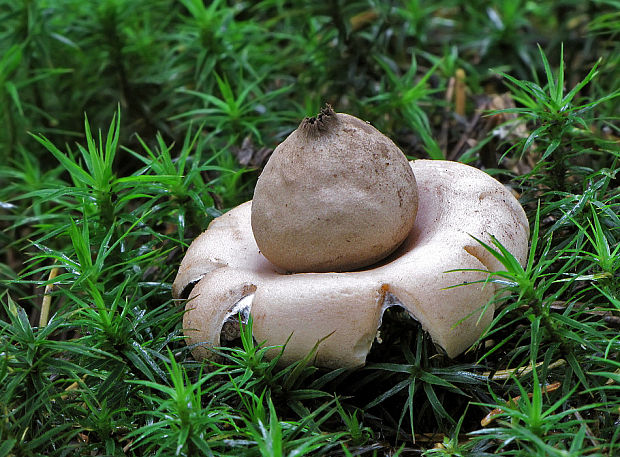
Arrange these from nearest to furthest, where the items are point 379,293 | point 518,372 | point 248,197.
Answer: point 379,293 → point 518,372 → point 248,197

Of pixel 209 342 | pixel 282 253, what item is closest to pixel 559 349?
pixel 282 253

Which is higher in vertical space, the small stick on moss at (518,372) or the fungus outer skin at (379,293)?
the fungus outer skin at (379,293)

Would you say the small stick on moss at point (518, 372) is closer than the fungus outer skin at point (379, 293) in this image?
No

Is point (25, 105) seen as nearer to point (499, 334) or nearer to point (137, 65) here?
point (137, 65)

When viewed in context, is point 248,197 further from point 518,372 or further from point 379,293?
point 518,372

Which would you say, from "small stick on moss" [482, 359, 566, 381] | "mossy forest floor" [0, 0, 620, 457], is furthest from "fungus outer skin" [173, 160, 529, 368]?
"small stick on moss" [482, 359, 566, 381]

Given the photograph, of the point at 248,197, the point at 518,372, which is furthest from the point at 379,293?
the point at 248,197

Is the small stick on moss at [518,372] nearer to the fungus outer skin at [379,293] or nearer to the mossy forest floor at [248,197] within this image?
the mossy forest floor at [248,197]

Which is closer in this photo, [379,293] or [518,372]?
[379,293]

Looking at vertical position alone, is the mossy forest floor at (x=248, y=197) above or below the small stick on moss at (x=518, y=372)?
above

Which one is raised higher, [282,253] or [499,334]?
[282,253]

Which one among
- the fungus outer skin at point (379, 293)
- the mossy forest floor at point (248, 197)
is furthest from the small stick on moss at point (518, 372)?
the fungus outer skin at point (379, 293)
